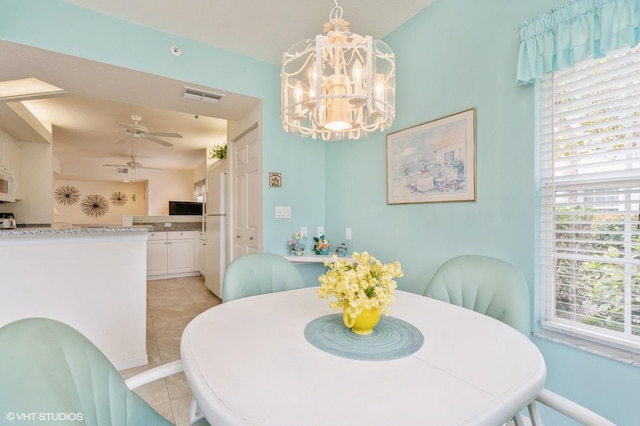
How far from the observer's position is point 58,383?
0.56 metres

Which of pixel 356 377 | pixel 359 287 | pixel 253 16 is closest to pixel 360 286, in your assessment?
pixel 359 287

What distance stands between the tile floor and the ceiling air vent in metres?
2.14

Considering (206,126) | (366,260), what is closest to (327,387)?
(366,260)

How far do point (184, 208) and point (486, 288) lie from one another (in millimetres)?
5695

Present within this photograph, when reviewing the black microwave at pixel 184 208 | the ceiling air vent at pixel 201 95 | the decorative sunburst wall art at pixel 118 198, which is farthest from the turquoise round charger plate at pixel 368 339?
the decorative sunburst wall art at pixel 118 198

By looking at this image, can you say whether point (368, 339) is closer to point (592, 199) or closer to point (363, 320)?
point (363, 320)

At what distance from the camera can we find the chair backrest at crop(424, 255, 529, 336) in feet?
4.17

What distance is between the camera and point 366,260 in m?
1.05

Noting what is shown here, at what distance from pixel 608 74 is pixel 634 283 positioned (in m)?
0.88

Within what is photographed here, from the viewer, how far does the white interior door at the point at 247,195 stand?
281 centimetres

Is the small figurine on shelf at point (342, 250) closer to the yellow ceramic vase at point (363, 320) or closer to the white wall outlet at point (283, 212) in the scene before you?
the white wall outlet at point (283, 212)

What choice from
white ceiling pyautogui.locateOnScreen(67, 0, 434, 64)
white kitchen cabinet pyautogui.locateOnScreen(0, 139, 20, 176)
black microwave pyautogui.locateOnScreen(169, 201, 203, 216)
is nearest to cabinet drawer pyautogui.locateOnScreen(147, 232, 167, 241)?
black microwave pyautogui.locateOnScreen(169, 201, 203, 216)

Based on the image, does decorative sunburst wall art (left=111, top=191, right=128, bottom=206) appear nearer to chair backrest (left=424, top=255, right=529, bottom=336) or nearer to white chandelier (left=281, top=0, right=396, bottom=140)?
white chandelier (left=281, top=0, right=396, bottom=140)

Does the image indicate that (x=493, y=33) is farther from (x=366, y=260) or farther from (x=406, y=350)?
(x=406, y=350)
